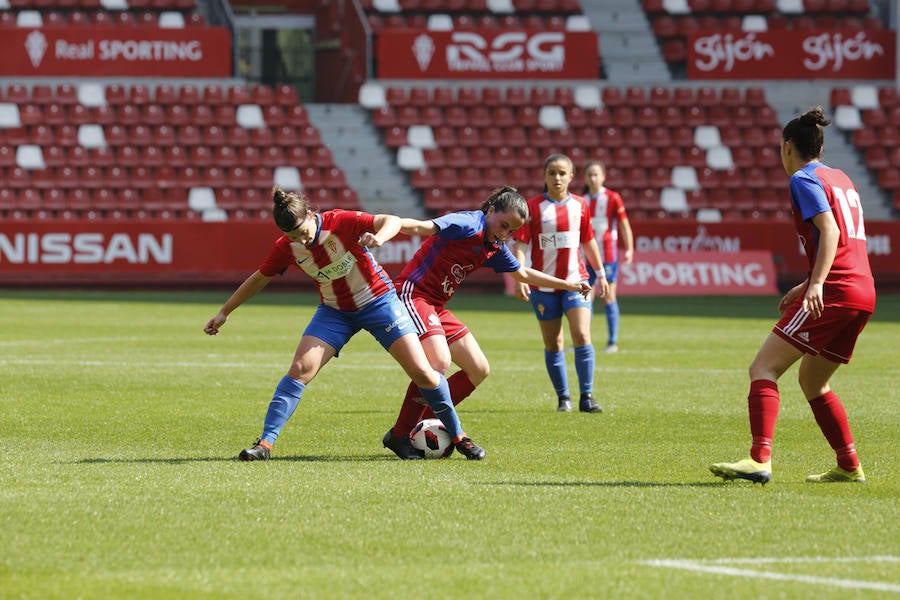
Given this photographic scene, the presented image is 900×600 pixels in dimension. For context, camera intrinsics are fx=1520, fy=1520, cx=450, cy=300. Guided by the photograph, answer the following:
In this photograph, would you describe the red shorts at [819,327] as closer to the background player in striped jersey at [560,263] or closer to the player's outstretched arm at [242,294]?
the player's outstretched arm at [242,294]

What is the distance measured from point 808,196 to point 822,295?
0.52m

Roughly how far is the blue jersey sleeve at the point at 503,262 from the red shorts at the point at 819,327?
7.67 ft

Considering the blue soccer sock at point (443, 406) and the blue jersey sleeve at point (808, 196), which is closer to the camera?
the blue jersey sleeve at point (808, 196)

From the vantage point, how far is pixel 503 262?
10.0 metres

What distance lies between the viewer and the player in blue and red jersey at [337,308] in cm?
905

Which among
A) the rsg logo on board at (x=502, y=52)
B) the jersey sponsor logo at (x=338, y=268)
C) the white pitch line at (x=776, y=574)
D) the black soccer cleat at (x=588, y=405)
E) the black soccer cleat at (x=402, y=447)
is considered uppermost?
the rsg logo on board at (x=502, y=52)

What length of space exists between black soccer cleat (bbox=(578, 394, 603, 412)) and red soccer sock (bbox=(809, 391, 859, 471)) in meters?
3.92

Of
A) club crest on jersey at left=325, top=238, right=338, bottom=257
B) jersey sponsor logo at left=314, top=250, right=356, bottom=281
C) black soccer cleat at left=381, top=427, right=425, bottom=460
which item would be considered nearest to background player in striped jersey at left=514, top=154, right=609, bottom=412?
black soccer cleat at left=381, top=427, right=425, bottom=460

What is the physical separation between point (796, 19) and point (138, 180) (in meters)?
17.7

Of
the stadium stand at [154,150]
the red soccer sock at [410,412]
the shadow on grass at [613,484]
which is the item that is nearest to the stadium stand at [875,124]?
the stadium stand at [154,150]

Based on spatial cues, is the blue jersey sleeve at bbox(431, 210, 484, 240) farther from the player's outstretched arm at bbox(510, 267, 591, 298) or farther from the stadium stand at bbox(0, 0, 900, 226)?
the stadium stand at bbox(0, 0, 900, 226)

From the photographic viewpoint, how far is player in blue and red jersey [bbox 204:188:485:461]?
29.7ft

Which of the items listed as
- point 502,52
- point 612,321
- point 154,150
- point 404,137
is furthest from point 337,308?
point 502,52

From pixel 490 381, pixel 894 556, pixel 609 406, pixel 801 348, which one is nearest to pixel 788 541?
pixel 894 556
